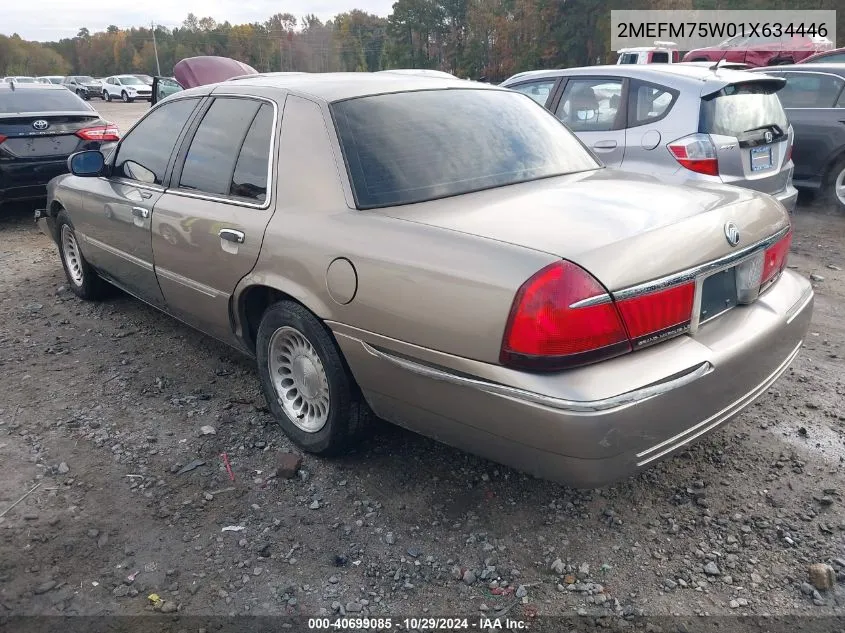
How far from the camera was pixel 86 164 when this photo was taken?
4430 mm

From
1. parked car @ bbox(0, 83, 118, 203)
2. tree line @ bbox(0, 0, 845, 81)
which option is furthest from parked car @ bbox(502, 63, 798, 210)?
tree line @ bbox(0, 0, 845, 81)

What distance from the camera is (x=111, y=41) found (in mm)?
109812

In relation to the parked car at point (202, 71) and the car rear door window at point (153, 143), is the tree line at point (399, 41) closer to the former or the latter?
the parked car at point (202, 71)

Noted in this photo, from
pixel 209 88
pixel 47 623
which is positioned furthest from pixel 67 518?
pixel 209 88

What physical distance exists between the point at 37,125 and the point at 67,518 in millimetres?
6528

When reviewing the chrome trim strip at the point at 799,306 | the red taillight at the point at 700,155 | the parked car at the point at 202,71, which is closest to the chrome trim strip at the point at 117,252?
the chrome trim strip at the point at 799,306

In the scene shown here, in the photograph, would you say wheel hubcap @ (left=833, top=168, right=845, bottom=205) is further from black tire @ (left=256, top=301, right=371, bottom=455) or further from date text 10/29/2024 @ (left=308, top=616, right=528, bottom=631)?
date text 10/29/2024 @ (left=308, top=616, right=528, bottom=631)

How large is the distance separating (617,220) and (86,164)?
3496 mm

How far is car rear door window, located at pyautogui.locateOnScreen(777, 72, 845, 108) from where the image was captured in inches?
299

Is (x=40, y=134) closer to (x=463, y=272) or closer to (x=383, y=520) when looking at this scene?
(x=383, y=520)

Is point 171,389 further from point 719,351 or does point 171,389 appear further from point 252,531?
point 719,351

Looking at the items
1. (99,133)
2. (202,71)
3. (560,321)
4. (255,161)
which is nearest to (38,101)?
(99,133)

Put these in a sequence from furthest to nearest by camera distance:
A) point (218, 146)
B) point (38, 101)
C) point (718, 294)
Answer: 1. point (38, 101)
2. point (218, 146)
3. point (718, 294)

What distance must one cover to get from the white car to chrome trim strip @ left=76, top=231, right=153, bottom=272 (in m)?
46.2
